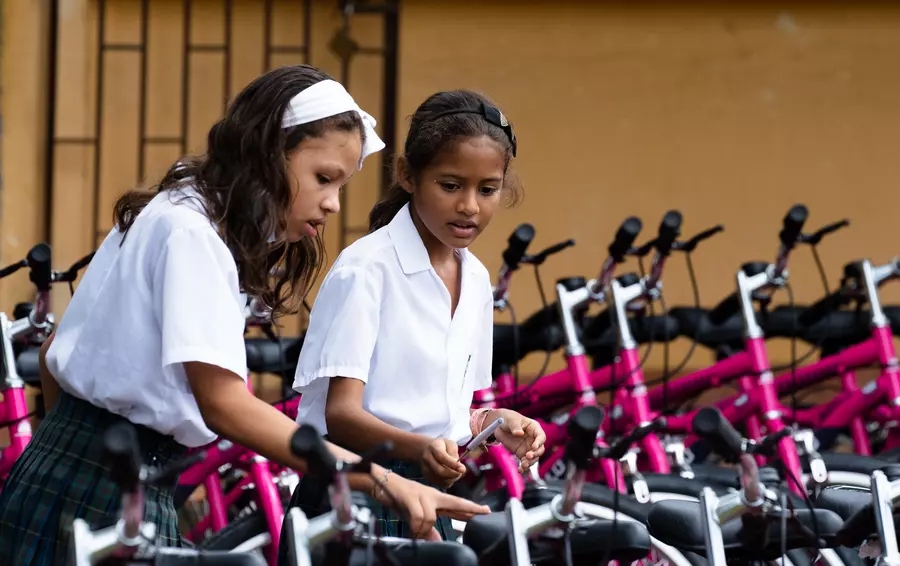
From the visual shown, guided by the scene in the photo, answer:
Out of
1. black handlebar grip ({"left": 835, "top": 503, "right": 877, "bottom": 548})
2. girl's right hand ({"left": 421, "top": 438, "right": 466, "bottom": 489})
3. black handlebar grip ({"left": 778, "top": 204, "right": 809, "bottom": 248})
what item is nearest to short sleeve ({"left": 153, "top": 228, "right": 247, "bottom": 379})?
girl's right hand ({"left": 421, "top": 438, "right": 466, "bottom": 489})

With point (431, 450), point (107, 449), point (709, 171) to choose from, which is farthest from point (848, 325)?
point (107, 449)

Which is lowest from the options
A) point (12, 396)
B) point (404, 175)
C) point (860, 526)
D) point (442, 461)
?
point (12, 396)

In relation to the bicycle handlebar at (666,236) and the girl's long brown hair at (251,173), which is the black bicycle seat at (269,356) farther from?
the girl's long brown hair at (251,173)

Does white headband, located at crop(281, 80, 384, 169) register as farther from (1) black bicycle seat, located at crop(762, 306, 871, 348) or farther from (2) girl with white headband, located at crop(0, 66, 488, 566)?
(1) black bicycle seat, located at crop(762, 306, 871, 348)

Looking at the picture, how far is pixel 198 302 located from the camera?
101 inches

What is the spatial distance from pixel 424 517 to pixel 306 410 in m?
0.69

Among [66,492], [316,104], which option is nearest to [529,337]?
[316,104]

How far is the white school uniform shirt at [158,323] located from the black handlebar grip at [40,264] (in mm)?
1658

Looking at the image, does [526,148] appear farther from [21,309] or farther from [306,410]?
[306,410]

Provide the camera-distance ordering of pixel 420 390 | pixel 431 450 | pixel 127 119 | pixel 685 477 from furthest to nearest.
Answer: pixel 127 119
pixel 685 477
pixel 420 390
pixel 431 450

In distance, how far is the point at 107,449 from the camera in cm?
225

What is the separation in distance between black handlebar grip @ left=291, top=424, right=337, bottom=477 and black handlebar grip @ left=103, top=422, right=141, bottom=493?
209 millimetres

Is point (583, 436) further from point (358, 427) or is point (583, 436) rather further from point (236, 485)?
point (236, 485)

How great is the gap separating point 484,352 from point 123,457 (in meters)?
1.48
